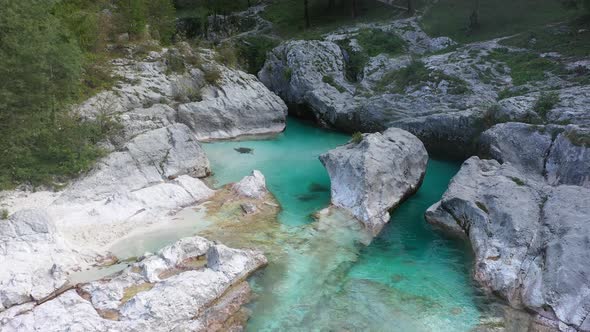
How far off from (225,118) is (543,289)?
84.7ft

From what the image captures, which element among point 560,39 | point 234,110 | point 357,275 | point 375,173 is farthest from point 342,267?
point 560,39

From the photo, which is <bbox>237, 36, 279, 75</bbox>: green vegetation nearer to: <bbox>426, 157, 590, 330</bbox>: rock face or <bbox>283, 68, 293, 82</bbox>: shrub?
<bbox>283, 68, 293, 82</bbox>: shrub

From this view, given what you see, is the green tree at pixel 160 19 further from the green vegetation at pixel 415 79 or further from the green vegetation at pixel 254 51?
the green vegetation at pixel 415 79

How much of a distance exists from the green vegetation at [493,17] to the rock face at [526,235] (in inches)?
1073

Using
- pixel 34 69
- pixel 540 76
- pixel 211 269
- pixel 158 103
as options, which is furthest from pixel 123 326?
pixel 540 76

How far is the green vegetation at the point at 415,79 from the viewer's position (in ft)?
116

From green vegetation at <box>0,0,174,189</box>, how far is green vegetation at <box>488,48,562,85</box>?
97.3 feet

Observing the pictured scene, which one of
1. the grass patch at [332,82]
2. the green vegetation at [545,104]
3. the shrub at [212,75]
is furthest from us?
the grass patch at [332,82]

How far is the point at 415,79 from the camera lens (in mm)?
38062

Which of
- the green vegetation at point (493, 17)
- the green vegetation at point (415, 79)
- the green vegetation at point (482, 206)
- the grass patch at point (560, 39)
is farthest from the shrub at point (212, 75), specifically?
the grass patch at point (560, 39)

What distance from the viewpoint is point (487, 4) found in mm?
52312

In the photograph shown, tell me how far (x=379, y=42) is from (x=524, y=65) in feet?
51.1

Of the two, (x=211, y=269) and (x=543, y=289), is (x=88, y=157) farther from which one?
(x=543, y=289)

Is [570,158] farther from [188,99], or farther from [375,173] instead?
[188,99]
